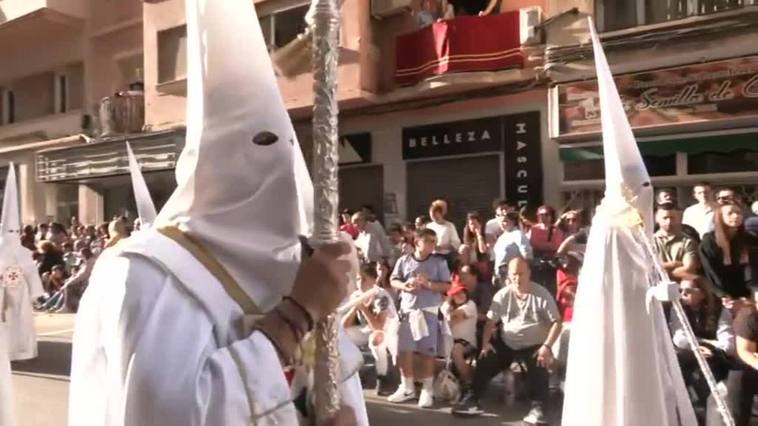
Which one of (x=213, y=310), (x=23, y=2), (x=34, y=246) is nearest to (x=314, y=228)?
(x=213, y=310)

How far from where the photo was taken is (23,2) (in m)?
19.4

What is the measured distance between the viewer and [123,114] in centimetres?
1789

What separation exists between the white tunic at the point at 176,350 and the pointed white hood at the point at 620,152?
10.6 feet

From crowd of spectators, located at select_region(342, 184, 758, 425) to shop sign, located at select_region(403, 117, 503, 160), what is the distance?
3678 mm

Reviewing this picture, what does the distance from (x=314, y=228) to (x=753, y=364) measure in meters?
4.42

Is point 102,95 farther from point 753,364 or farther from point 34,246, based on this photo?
point 753,364

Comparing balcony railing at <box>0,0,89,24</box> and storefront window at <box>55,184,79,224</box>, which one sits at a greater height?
balcony railing at <box>0,0,89,24</box>

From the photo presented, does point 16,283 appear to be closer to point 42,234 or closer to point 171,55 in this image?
point 42,234

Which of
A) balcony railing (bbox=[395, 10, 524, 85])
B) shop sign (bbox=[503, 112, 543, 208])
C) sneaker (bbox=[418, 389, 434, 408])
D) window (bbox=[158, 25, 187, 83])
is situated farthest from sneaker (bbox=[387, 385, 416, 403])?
window (bbox=[158, 25, 187, 83])

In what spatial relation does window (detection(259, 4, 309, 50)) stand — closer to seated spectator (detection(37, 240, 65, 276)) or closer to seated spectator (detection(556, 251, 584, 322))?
seated spectator (detection(37, 240, 65, 276))

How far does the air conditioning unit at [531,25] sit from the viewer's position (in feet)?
37.5

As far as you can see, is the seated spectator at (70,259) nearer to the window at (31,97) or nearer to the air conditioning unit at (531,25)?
the window at (31,97)

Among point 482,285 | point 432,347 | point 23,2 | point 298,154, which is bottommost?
point 432,347

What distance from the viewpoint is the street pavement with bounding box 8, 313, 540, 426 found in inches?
266
